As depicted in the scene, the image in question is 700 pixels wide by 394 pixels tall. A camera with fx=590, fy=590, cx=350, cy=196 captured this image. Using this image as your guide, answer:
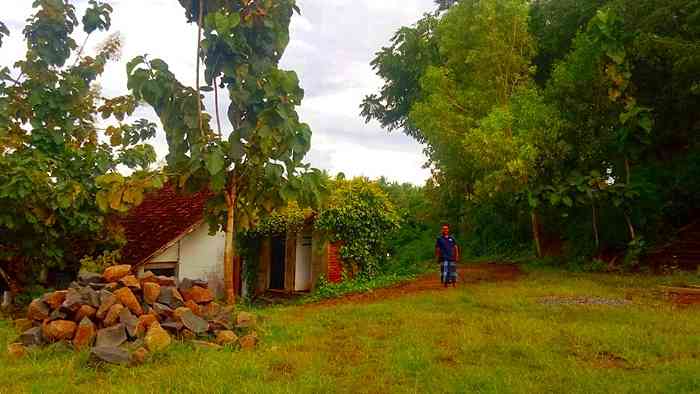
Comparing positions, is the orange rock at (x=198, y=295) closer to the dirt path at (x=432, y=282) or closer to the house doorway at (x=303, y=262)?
the dirt path at (x=432, y=282)

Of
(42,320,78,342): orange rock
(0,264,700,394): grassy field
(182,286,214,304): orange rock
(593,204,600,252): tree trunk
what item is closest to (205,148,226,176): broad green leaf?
(182,286,214,304): orange rock

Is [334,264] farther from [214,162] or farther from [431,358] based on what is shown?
[431,358]

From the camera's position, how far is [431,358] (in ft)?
23.5

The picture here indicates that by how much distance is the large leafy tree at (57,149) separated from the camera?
1109 cm

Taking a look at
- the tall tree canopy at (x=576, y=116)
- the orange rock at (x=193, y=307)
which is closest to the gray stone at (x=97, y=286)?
the orange rock at (x=193, y=307)

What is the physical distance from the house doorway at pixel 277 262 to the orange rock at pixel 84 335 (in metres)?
11.4

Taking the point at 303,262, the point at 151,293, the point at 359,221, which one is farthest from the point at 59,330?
the point at 303,262

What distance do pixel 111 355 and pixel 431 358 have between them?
149 inches

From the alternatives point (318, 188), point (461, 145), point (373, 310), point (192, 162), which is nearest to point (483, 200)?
point (461, 145)

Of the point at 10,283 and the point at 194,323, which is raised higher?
the point at 10,283

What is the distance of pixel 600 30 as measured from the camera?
16.4 meters

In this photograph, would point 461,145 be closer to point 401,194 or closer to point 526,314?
point 526,314

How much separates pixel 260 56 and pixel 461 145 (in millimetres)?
10097

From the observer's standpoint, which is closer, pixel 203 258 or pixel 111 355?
pixel 111 355
